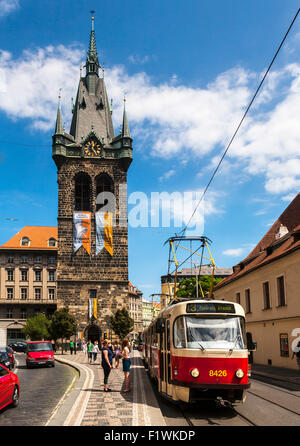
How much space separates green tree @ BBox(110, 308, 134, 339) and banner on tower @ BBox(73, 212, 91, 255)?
831 cm

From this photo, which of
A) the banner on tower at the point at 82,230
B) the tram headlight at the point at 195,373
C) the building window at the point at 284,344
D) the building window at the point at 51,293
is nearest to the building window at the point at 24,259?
the building window at the point at 51,293

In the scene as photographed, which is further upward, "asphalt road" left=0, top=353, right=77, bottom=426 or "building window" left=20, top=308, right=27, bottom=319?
"building window" left=20, top=308, right=27, bottom=319

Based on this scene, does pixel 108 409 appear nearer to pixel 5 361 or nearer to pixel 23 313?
pixel 5 361

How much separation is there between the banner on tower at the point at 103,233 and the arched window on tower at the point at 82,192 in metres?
2.45

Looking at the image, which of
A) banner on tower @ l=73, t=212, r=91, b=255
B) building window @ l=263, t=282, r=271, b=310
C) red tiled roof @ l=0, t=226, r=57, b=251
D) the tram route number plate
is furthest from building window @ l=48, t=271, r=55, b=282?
the tram route number plate

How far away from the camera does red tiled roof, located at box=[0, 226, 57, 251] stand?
253 ft

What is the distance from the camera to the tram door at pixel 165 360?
12177 mm

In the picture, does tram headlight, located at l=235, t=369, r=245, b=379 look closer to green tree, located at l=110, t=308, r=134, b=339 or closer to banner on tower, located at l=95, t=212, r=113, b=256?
green tree, located at l=110, t=308, r=134, b=339

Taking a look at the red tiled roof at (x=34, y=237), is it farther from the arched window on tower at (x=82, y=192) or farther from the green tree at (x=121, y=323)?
the green tree at (x=121, y=323)

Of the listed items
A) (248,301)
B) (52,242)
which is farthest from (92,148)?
(248,301)

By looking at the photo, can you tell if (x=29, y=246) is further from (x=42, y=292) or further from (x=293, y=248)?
(x=293, y=248)
